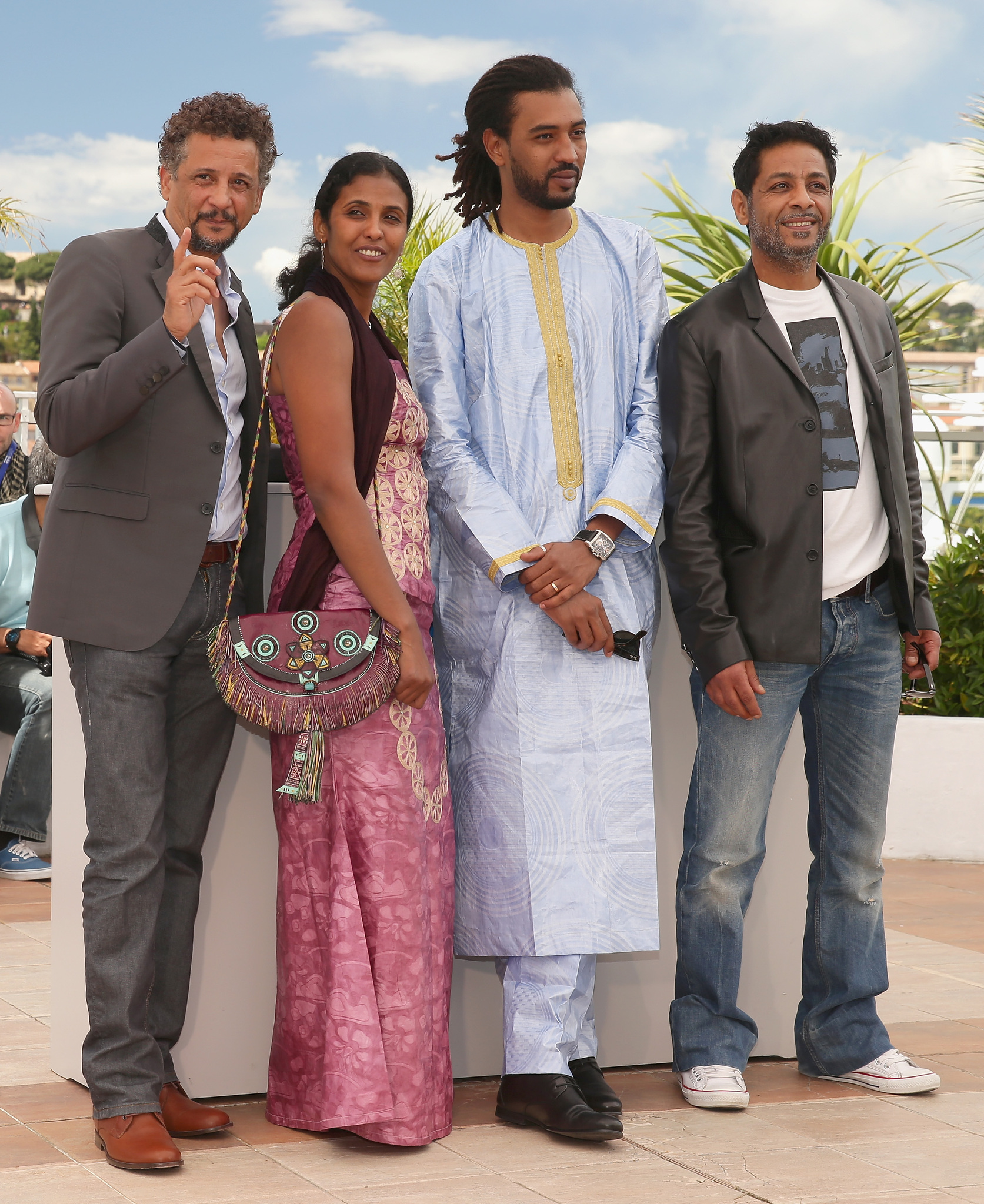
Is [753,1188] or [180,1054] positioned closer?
[753,1188]

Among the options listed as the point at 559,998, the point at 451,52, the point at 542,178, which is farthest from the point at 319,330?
the point at 451,52

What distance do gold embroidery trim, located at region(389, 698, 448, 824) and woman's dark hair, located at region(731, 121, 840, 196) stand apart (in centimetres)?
134

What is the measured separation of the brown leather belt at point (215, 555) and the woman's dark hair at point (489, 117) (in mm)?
927

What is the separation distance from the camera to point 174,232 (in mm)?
2648

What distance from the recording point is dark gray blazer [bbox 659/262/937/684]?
114 inches

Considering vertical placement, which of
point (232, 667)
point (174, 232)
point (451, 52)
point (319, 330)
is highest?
point (451, 52)

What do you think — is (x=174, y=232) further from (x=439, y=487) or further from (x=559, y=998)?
(x=559, y=998)

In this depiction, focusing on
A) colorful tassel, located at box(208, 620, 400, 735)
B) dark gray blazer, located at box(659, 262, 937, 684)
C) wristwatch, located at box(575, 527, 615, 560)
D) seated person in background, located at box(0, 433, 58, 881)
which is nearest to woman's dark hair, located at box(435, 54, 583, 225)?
dark gray blazer, located at box(659, 262, 937, 684)

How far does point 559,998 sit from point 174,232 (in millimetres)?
1589

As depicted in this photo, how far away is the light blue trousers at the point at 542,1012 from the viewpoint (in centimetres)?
277

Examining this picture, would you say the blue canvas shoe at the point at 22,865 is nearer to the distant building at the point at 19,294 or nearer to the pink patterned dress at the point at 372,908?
the pink patterned dress at the point at 372,908

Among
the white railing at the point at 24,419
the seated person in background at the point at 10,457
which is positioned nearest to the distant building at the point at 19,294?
the white railing at the point at 24,419

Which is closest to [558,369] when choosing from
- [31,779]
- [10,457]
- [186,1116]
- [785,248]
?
[785,248]

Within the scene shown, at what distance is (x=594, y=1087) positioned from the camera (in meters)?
2.85
